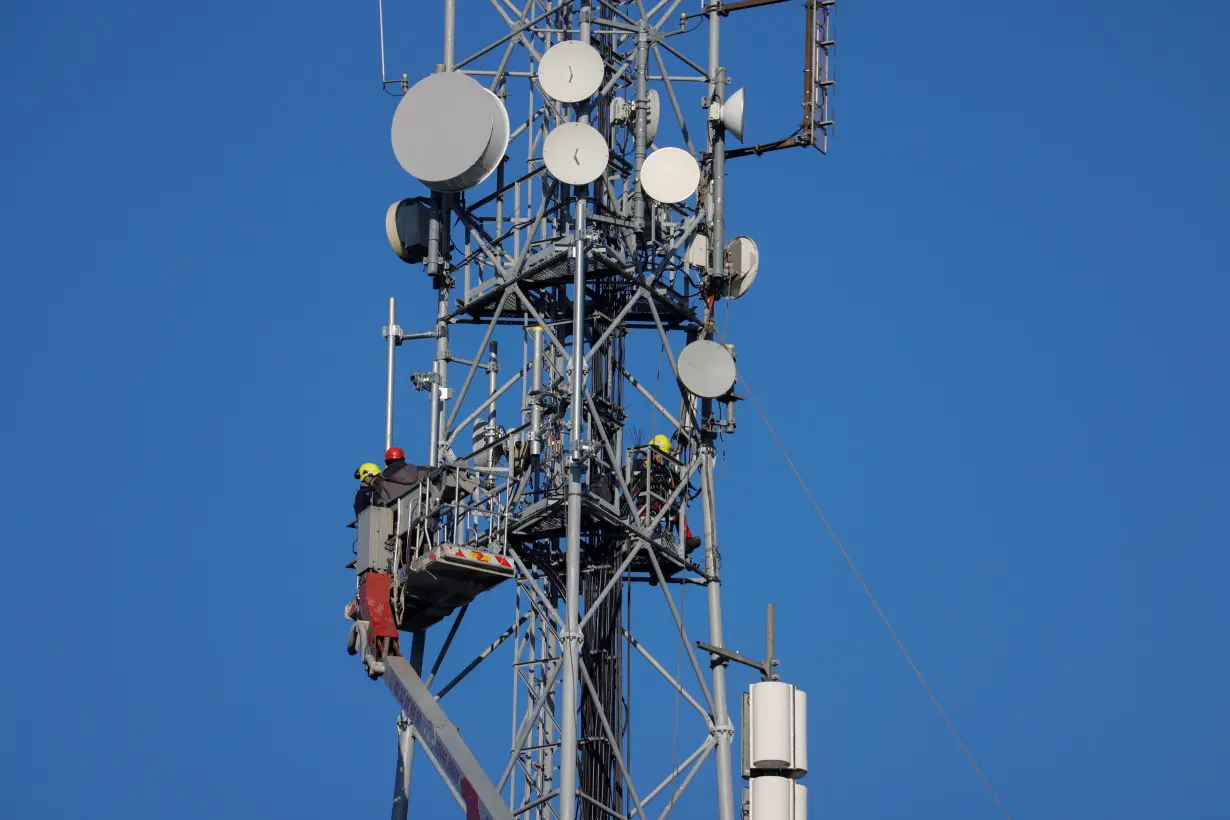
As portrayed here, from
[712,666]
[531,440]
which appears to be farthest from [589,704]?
[531,440]

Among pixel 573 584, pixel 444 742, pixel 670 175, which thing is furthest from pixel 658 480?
pixel 444 742

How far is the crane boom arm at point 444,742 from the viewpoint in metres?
45.2

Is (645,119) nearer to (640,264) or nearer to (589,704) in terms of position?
(640,264)

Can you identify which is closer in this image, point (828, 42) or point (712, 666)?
point (712, 666)

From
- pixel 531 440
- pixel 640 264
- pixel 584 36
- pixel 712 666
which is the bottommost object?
pixel 712 666

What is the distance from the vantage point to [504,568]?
1951 inches

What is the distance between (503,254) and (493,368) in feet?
8.09

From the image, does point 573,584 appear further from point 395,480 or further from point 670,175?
point 670,175

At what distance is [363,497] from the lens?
5166cm

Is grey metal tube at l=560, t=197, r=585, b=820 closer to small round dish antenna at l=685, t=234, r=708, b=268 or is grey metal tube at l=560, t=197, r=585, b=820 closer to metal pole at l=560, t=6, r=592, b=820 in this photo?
metal pole at l=560, t=6, r=592, b=820

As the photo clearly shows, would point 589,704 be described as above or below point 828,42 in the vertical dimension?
below

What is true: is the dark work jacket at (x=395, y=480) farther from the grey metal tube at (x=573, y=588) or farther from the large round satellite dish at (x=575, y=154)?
the large round satellite dish at (x=575, y=154)

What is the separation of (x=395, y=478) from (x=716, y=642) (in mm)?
7505

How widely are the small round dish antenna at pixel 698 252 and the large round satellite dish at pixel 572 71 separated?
4486 mm
